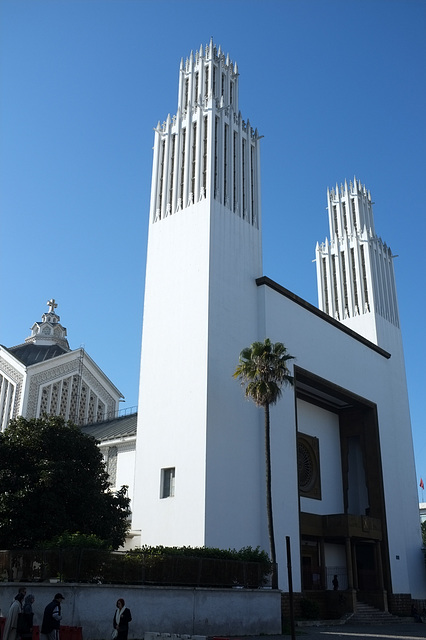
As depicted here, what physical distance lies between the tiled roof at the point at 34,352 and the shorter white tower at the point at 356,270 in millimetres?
25348

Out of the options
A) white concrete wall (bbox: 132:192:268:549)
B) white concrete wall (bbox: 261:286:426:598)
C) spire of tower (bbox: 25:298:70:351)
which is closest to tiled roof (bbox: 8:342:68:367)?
spire of tower (bbox: 25:298:70:351)

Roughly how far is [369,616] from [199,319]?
59.9ft

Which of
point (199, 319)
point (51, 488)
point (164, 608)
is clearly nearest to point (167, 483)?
point (51, 488)

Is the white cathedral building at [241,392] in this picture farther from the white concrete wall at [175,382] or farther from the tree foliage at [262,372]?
the tree foliage at [262,372]

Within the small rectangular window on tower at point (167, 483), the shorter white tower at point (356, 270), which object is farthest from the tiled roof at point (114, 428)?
the shorter white tower at point (356, 270)

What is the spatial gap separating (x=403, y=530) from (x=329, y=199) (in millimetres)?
26386

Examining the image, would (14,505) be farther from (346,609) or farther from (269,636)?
(346,609)

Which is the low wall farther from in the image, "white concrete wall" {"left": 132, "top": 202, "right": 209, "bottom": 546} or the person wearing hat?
"white concrete wall" {"left": 132, "top": 202, "right": 209, "bottom": 546}

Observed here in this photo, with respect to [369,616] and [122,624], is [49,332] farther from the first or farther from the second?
[122,624]

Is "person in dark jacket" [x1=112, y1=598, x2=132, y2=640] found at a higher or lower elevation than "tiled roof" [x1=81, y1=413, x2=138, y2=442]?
lower

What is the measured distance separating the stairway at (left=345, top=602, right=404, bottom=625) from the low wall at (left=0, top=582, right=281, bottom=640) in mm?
10623

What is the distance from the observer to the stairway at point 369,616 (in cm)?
3241

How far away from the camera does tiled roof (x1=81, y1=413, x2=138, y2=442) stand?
38906 mm

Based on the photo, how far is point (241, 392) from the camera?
29.8m
